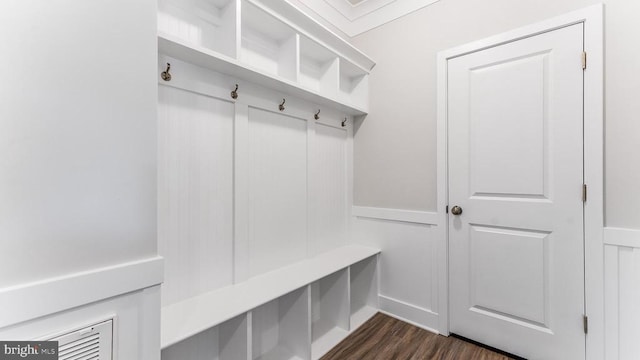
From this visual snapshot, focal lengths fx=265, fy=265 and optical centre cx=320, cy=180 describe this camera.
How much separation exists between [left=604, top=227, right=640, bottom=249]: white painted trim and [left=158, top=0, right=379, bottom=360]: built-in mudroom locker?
1.41 m

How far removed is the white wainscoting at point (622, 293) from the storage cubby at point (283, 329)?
64.8 inches

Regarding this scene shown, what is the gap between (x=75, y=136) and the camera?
2.47 feet

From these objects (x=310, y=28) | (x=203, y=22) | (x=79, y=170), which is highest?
(x=310, y=28)

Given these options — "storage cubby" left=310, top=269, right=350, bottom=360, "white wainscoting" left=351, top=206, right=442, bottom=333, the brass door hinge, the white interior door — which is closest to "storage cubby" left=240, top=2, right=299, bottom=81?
the white interior door

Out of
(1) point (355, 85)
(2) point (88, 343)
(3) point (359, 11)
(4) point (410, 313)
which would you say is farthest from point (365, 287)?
(3) point (359, 11)

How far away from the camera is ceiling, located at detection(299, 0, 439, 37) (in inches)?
83.8

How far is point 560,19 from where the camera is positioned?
153cm

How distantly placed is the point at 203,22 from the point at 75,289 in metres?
1.35

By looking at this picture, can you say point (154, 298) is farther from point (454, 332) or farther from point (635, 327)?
point (635, 327)

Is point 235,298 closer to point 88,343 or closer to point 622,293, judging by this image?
point 88,343

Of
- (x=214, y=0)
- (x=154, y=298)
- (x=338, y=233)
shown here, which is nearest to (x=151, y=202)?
(x=154, y=298)

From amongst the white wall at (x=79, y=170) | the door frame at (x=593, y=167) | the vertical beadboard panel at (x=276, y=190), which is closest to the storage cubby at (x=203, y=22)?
the vertical beadboard panel at (x=276, y=190)

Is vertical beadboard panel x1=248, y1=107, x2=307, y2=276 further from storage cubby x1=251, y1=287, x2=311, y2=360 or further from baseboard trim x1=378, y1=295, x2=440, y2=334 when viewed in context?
baseboard trim x1=378, y1=295, x2=440, y2=334

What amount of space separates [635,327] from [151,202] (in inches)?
92.1
